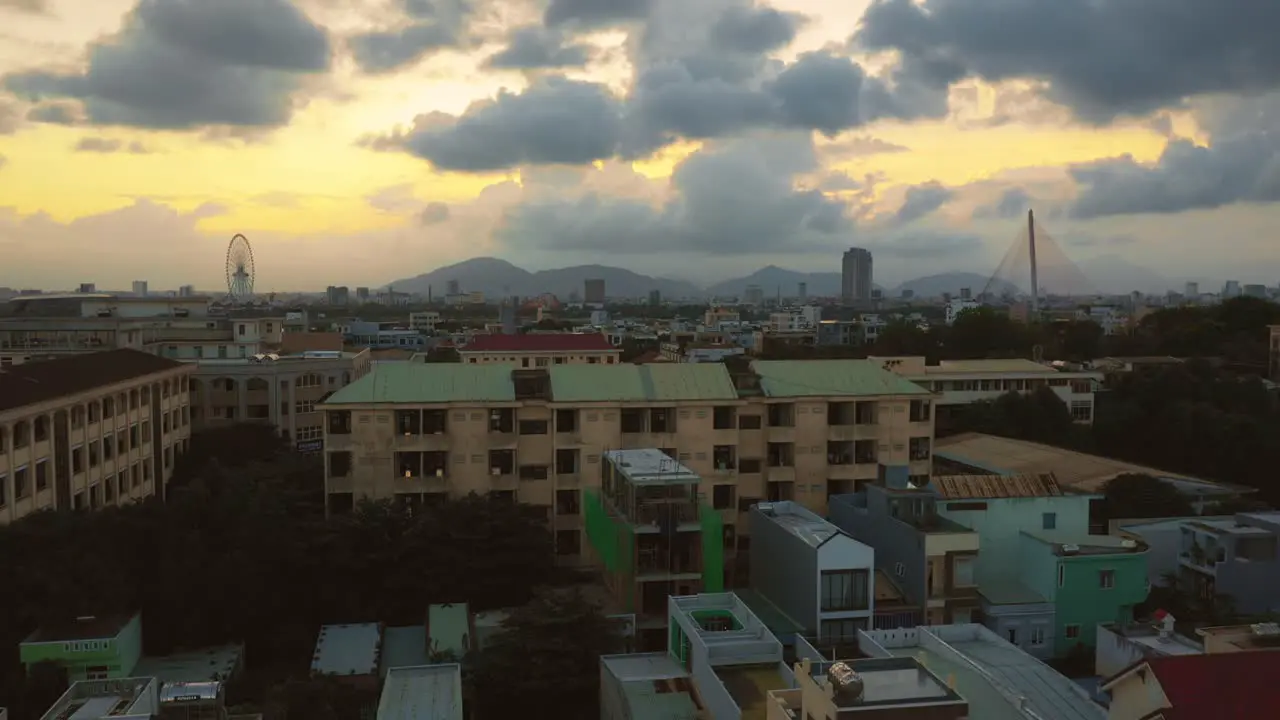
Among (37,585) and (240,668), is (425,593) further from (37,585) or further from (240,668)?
(37,585)

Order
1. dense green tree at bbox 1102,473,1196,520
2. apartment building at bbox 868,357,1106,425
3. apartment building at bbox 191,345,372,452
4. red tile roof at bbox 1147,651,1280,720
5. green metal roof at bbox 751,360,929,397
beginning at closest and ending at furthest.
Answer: red tile roof at bbox 1147,651,1280,720 → dense green tree at bbox 1102,473,1196,520 → green metal roof at bbox 751,360,929,397 → apartment building at bbox 191,345,372,452 → apartment building at bbox 868,357,1106,425

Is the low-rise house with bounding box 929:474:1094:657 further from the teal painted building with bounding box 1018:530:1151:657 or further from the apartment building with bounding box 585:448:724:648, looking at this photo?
the apartment building with bounding box 585:448:724:648

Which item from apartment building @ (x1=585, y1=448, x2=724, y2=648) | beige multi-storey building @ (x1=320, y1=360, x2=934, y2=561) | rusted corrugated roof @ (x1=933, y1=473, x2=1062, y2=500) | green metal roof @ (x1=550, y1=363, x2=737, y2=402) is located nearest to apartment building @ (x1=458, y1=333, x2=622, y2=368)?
green metal roof @ (x1=550, y1=363, x2=737, y2=402)

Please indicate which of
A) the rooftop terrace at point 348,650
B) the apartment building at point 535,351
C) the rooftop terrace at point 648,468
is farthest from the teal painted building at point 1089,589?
the apartment building at point 535,351

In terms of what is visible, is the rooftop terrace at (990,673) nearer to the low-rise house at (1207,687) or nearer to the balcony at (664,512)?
the low-rise house at (1207,687)

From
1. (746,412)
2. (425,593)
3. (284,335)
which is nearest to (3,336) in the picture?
(284,335)

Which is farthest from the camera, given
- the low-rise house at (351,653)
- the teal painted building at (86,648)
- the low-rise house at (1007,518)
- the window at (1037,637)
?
the low-rise house at (1007,518)
